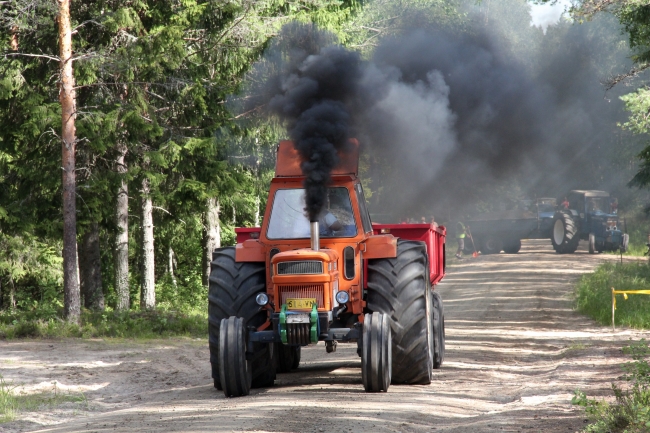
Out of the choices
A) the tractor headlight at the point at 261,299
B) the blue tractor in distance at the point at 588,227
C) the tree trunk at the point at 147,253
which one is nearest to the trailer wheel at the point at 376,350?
the tractor headlight at the point at 261,299

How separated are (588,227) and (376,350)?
28522 millimetres

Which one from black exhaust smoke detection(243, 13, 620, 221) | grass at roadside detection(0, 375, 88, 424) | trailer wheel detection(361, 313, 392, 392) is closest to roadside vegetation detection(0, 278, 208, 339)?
black exhaust smoke detection(243, 13, 620, 221)

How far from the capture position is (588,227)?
116ft

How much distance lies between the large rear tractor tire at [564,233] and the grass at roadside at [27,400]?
27742 mm

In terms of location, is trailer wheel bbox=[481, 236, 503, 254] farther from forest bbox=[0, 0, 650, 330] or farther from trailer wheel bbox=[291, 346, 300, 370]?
trailer wheel bbox=[291, 346, 300, 370]

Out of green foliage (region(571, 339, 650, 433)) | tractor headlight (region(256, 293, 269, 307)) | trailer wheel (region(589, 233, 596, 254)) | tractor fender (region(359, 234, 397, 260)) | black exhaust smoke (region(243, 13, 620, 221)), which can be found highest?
black exhaust smoke (region(243, 13, 620, 221))

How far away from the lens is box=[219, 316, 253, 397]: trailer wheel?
9117 millimetres

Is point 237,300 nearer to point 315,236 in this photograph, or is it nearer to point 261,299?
point 261,299

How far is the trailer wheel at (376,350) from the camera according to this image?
9055 mm

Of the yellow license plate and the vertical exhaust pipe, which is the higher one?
the vertical exhaust pipe

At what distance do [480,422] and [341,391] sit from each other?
230 centimetres

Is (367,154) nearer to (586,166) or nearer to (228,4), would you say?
(228,4)

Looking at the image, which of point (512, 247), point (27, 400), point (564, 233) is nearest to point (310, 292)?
point (27, 400)

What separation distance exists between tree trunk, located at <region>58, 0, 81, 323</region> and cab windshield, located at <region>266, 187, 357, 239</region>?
7.70 m
